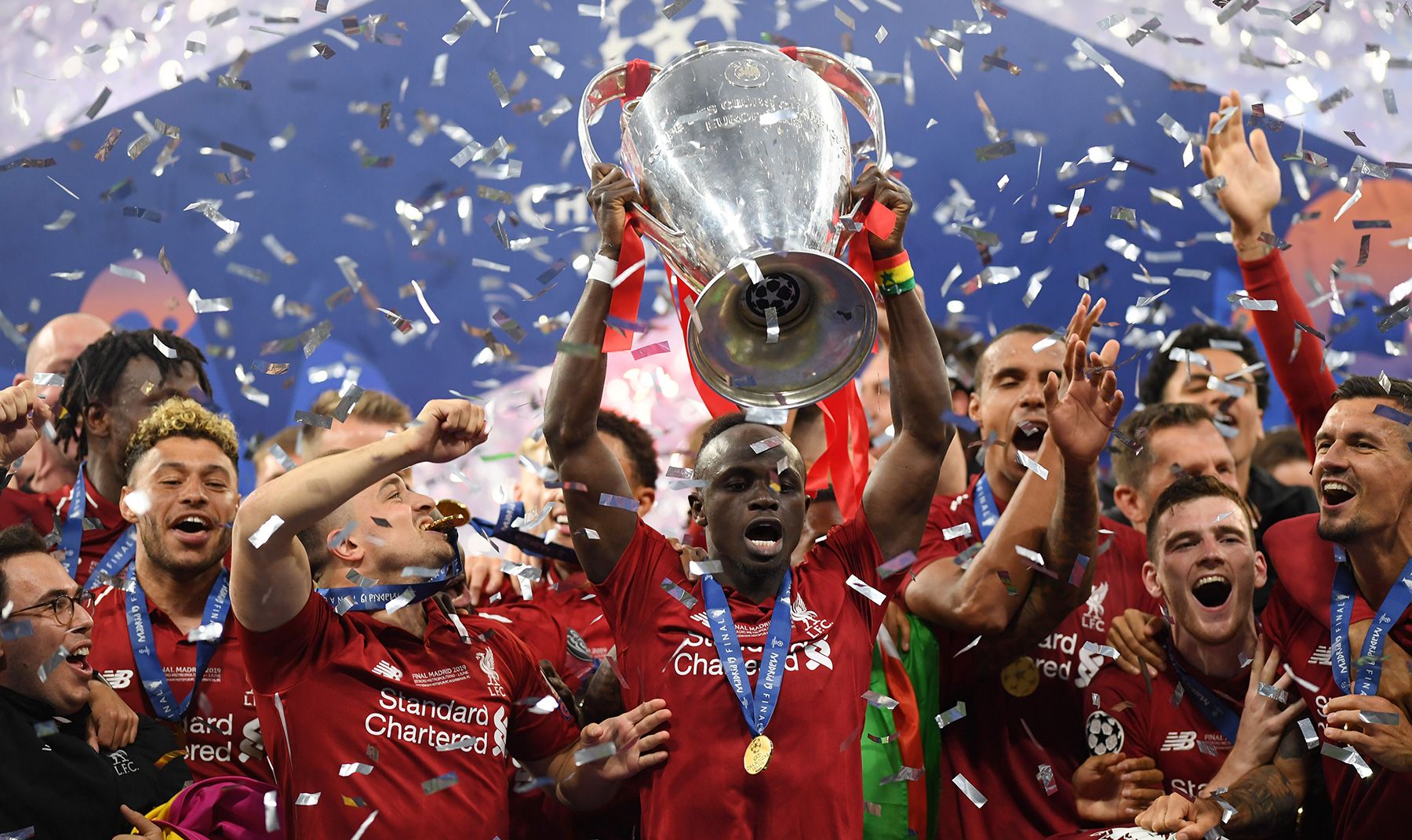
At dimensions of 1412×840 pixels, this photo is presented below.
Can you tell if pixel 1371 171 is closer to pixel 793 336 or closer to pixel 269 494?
pixel 793 336

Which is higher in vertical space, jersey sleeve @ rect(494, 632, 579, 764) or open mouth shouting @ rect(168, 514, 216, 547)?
open mouth shouting @ rect(168, 514, 216, 547)

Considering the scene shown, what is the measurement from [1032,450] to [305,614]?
2.37m

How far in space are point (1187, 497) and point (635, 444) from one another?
1846mm

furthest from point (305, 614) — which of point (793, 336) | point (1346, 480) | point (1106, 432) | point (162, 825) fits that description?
point (1346, 480)

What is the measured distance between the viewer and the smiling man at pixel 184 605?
3594 mm

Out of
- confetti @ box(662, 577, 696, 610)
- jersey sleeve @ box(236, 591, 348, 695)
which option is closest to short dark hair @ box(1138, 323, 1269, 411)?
confetti @ box(662, 577, 696, 610)

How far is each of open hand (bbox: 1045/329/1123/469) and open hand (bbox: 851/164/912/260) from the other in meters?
0.59

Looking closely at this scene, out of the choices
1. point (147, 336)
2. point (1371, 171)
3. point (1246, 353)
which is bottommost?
point (1246, 353)

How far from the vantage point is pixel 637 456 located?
15.7ft

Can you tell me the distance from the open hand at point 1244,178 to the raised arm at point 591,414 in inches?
83.9

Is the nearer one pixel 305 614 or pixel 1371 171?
pixel 305 614

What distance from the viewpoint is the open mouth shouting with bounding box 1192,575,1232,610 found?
12.4 feet

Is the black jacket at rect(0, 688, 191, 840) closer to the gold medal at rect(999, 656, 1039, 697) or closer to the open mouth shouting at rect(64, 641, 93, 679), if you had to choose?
the open mouth shouting at rect(64, 641, 93, 679)

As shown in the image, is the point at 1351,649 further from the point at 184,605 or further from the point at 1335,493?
the point at 184,605
